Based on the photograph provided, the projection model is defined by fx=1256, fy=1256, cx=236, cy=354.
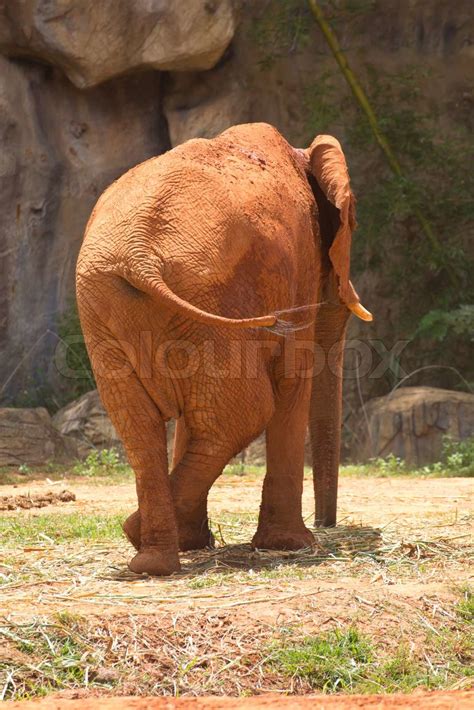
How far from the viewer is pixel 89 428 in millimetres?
13852

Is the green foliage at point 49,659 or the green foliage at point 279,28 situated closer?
the green foliage at point 49,659

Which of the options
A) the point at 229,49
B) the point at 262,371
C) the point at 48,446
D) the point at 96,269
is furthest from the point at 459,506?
the point at 229,49

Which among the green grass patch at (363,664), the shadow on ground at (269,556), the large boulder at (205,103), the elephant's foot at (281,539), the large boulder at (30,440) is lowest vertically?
the green grass patch at (363,664)

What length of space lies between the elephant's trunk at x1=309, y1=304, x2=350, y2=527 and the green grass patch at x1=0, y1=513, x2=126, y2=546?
4.28 feet

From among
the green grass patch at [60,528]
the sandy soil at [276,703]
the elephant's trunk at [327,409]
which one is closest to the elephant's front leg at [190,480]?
the green grass patch at [60,528]

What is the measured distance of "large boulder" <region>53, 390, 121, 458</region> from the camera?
13.8 m

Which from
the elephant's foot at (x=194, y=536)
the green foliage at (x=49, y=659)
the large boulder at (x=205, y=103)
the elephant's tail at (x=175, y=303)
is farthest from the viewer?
the large boulder at (x=205, y=103)

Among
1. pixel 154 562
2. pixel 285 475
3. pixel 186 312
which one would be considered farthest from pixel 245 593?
pixel 285 475

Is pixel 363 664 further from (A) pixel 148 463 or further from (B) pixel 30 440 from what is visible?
(B) pixel 30 440

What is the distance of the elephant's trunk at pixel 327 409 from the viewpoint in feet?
26.0

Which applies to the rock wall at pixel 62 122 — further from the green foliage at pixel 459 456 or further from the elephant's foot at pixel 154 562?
the elephant's foot at pixel 154 562

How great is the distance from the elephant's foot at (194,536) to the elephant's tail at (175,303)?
1252 mm

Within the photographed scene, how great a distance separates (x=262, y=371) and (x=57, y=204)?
9.41m

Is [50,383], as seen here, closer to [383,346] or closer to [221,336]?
[383,346]
